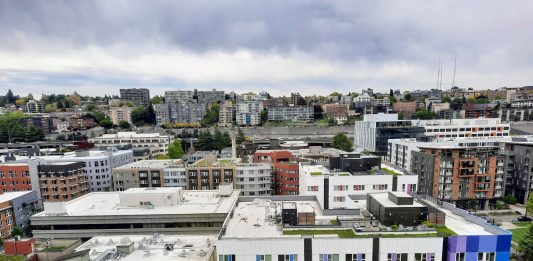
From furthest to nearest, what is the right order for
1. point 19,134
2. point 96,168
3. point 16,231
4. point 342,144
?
point 19,134 → point 342,144 → point 96,168 → point 16,231

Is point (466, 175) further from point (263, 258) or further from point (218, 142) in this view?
point (218, 142)

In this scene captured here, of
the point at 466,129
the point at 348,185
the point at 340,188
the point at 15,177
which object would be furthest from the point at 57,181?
the point at 466,129

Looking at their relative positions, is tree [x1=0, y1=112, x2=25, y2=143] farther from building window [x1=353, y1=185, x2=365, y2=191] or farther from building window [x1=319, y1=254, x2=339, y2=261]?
building window [x1=319, y1=254, x2=339, y2=261]

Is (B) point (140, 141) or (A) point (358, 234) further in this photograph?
(B) point (140, 141)

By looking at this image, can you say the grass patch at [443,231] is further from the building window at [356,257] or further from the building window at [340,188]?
the building window at [340,188]

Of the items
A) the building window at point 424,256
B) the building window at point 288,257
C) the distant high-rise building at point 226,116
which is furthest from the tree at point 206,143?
the building window at point 424,256

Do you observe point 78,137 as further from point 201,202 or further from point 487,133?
point 487,133
